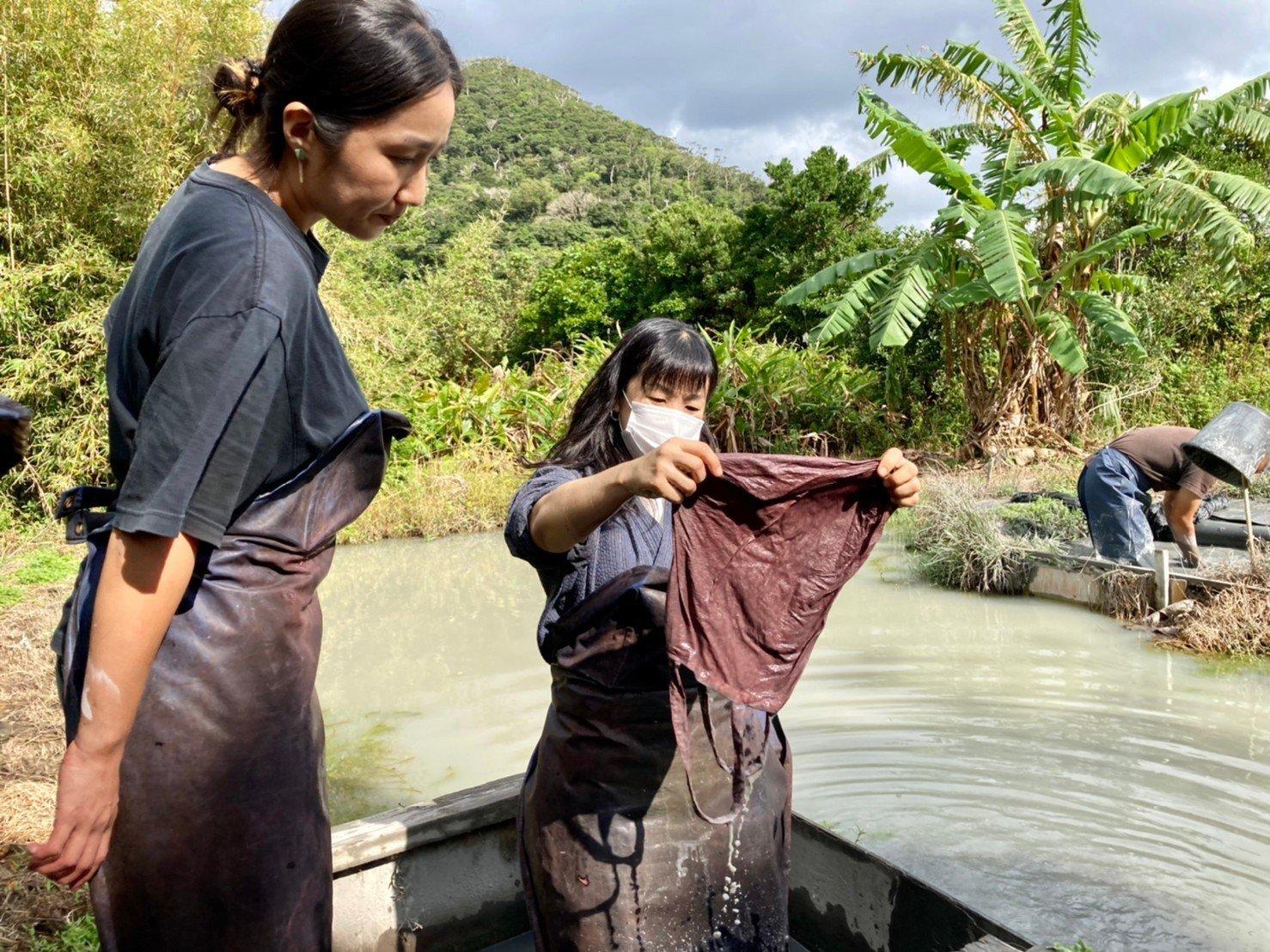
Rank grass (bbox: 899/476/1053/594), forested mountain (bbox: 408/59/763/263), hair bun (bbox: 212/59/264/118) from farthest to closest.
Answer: forested mountain (bbox: 408/59/763/263) < grass (bbox: 899/476/1053/594) < hair bun (bbox: 212/59/264/118)

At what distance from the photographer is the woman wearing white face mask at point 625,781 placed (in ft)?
6.23

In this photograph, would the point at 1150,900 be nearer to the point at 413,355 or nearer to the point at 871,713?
the point at 871,713

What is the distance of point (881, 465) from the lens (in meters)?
1.79

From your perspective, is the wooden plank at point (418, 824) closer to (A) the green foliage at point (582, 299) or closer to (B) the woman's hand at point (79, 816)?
(B) the woman's hand at point (79, 816)

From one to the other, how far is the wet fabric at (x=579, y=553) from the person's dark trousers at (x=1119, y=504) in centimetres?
599

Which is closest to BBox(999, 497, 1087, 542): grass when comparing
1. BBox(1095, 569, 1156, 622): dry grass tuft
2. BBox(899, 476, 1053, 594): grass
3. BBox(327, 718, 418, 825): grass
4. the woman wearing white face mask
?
BBox(899, 476, 1053, 594): grass

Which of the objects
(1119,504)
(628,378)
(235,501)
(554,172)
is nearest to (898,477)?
(628,378)

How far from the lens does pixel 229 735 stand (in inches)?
54.2

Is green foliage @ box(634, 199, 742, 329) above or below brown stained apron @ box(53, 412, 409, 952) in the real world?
above

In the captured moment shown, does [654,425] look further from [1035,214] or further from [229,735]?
[1035,214]

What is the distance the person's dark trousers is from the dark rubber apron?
5952mm

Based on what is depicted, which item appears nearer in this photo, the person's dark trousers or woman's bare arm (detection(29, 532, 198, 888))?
woman's bare arm (detection(29, 532, 198, 888))

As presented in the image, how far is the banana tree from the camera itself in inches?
409

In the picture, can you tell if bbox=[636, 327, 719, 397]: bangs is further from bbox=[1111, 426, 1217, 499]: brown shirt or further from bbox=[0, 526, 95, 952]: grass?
bbox=[1111, 426, 1217, 499]: brown shirt
